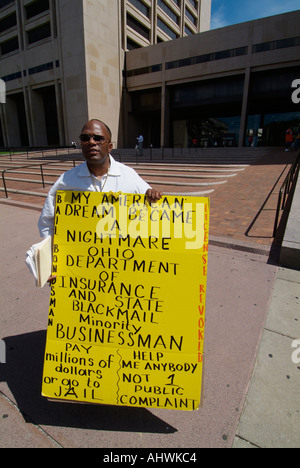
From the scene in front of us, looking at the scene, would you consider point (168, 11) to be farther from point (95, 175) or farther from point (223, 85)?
point (95, 175)

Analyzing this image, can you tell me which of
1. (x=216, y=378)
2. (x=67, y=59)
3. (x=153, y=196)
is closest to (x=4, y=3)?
(x=67, y=59)

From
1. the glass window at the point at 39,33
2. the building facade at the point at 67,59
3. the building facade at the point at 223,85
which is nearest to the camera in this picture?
the building facade at the point at 223,85

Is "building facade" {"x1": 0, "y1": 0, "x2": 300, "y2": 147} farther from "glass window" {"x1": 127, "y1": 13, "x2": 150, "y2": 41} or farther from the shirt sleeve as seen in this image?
the shirt sleeve

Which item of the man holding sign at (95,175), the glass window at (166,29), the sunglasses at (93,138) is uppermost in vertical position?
the glass window at (166,29)

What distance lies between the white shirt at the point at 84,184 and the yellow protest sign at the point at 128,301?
16cm

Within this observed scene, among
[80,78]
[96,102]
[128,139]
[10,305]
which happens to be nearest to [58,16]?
[80,78]

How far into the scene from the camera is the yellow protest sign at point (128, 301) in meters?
1.82

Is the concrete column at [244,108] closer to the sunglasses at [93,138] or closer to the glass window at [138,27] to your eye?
the glass window at [138,27]

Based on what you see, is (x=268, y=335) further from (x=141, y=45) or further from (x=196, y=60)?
(x=141, y=45)

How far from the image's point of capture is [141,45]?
37188mm

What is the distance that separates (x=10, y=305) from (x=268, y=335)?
2.96 meters

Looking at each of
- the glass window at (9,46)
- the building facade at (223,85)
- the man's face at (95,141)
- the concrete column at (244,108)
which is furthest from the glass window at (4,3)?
the man's face at (95,141)

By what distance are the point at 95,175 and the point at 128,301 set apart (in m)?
1.00

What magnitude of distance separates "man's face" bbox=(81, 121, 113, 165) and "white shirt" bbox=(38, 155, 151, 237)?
14cm
